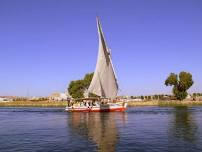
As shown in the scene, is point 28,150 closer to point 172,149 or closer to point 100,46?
point 172,149

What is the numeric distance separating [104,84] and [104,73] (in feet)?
9.46

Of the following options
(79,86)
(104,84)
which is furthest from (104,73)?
(79,86)

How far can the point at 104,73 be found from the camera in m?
89.3

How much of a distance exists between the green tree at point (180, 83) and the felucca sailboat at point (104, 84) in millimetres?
55424

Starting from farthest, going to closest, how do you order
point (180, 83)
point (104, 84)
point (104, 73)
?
1. point (180, 83)
2. point (104, 84)
3. point (104, 73)

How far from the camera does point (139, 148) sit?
96.6 ft

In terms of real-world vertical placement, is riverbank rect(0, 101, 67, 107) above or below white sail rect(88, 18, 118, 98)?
below

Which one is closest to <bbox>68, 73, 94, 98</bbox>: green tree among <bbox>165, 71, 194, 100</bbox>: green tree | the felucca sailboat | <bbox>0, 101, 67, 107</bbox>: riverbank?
<bbox>0, 101, 67, 107</bbox>: riverbank

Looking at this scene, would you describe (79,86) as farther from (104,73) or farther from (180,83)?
(104,73)

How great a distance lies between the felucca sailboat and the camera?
286ft

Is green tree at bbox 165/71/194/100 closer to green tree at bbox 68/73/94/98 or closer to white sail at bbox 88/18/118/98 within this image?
green tree at bbox 68/73/94/98

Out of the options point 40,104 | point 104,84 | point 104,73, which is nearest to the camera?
point 104,73

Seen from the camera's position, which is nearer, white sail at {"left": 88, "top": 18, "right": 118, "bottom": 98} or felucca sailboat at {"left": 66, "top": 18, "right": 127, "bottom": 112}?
white sail at {"left": 88, "top": 18, "right": 118, "bottom": 98}

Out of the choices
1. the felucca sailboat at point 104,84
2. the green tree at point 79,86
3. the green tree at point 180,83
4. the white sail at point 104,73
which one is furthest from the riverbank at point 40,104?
the white sail at point 104,73
